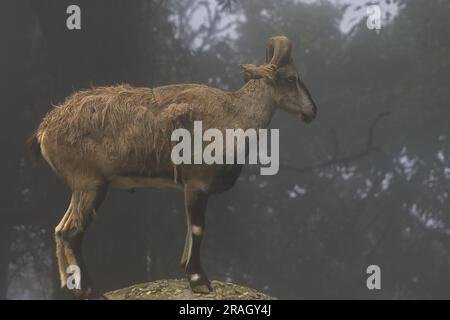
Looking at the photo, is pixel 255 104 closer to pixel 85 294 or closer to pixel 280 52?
pixel 280 52

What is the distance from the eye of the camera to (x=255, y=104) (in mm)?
4855

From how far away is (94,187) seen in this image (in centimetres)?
464

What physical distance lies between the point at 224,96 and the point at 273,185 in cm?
198

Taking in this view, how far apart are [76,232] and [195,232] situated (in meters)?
0.81

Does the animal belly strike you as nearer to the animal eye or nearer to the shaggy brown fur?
the shaggy brown fur

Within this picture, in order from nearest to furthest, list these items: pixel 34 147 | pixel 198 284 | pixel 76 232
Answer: pixel 76 232 < pixel 198 284 < pixel 34 147

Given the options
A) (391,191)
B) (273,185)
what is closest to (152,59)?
(273,185)

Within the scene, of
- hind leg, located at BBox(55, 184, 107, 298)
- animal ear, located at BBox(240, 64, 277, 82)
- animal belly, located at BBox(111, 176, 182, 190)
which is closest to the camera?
hind leg, located at BBox(55, 184, 107, 298)

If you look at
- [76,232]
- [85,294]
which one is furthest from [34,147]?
[85,294]

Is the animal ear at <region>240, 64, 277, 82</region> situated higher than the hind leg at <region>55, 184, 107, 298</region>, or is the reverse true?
the animal ear at <region>240, 64, 277, 82</region>

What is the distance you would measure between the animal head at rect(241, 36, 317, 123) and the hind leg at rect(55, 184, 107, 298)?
1.39 m

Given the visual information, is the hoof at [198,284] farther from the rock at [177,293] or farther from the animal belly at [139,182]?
the animal belly at [139,182]

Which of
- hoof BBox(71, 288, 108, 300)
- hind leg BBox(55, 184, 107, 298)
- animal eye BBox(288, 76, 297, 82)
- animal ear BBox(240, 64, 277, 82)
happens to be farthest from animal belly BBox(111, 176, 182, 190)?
animal eye BBox(288, 76, 297, 82)

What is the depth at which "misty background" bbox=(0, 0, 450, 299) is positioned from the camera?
6.33m
